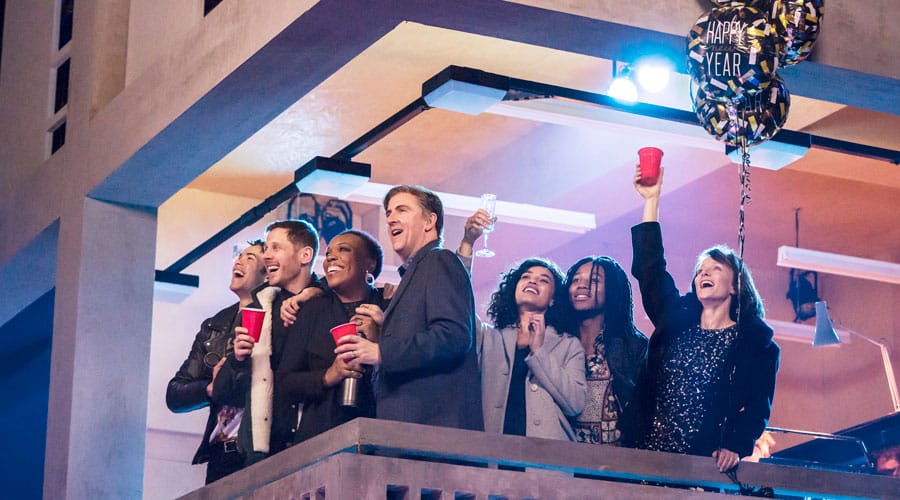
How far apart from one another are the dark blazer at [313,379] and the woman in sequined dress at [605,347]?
665mm

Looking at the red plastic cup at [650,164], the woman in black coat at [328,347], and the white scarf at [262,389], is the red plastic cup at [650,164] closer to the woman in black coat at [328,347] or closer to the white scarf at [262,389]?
the woman in black coat at [328,347]

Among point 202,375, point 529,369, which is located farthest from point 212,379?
point 529,369

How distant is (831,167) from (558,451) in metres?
5.22

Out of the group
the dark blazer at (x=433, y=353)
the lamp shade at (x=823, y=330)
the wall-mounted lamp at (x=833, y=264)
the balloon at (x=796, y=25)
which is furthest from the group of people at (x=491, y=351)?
the lamp shade at (x=823, y=330)

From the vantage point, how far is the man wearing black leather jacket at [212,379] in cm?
457

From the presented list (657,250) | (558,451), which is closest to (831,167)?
(657,250)

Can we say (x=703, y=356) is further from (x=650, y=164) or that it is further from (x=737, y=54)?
(x=737, y=54)

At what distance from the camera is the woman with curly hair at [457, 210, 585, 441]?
421 centimetres

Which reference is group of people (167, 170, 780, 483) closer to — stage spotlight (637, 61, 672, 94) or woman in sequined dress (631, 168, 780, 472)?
woman in sequined dress (631, 168, 780, 472)

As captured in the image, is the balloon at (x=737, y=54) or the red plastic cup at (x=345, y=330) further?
the balloon at (x=737, y=54)

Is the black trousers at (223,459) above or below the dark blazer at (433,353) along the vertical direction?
below

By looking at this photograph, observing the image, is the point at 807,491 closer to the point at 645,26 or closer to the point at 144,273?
the point at 645,26

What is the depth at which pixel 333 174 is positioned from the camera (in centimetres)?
590

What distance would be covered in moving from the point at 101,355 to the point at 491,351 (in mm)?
2171
